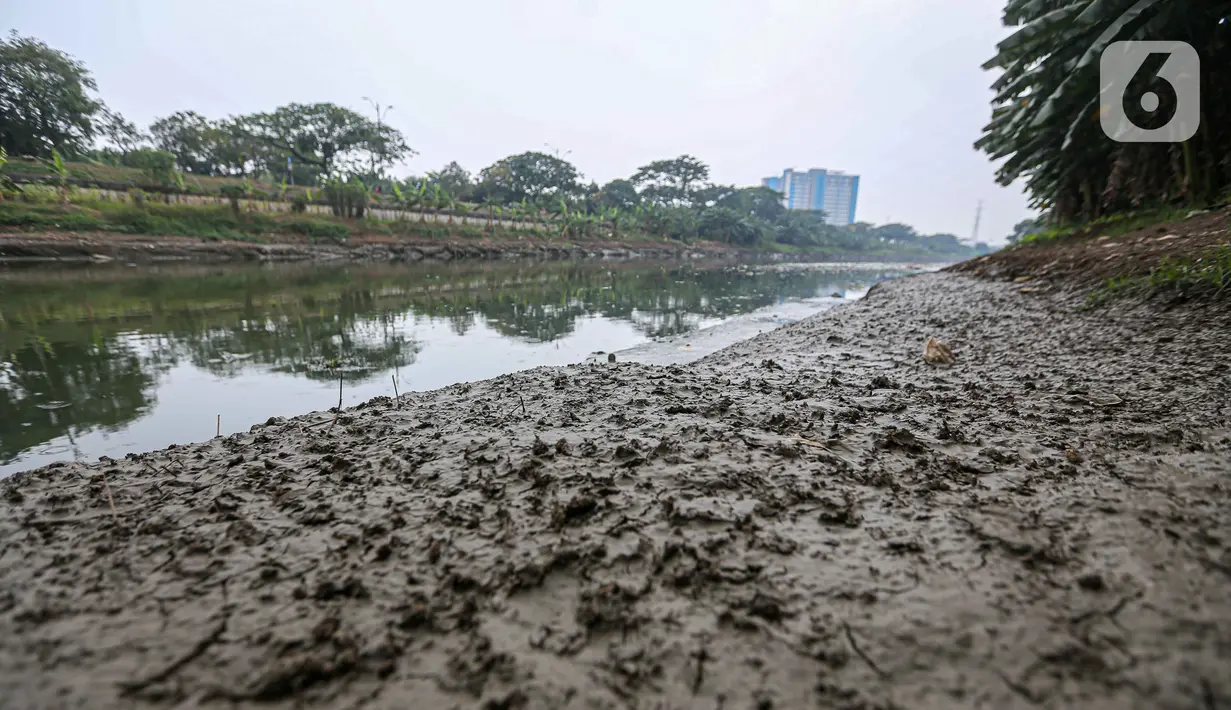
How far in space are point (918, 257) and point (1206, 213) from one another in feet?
310

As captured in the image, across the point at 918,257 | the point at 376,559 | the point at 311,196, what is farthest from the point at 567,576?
the point at 918,257

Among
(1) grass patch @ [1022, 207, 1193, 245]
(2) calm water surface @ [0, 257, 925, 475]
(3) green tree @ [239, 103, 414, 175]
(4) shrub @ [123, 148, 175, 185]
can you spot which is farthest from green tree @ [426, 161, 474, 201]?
(1) grass patch @ [1022, 207, 1193, 245]

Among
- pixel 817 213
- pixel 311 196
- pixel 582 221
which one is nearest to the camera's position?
pixel 311 196

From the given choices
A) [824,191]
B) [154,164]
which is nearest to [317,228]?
[154,164]

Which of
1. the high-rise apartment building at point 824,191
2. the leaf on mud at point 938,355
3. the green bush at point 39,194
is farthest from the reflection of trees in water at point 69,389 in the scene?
the high-rise apartment building at point 824,191

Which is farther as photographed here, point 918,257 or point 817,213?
point 918,257

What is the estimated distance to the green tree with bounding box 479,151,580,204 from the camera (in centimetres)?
5500

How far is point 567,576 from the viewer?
1.59m

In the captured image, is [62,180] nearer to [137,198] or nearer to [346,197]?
[137,198]

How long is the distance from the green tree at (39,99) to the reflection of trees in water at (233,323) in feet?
96.2

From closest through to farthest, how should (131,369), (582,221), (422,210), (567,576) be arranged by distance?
(567,576)
(131,369)
(422,210)
(582,221)

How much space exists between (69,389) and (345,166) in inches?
1796

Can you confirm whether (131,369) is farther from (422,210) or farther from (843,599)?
(422,210)

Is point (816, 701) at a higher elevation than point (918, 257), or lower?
lower
